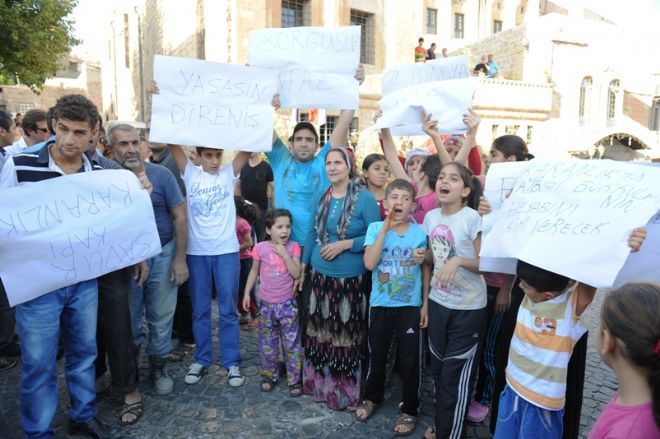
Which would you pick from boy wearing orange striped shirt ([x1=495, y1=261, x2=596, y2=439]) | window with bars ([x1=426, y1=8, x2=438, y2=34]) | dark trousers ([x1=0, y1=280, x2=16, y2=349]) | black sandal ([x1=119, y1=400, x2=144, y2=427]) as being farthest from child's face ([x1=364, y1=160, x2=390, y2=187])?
window with bars ([x1=426, y1=8, x2=438, y2=34])

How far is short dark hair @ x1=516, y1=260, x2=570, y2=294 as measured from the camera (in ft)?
7.13

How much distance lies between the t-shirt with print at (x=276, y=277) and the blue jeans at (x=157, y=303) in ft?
2.57

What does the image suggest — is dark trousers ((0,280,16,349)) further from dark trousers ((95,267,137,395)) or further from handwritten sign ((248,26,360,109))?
handwritten sign ((248,26,360,109))

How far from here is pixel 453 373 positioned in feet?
9.39

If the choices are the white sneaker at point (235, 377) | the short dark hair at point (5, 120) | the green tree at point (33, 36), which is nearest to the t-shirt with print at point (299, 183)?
the white sneaker at point (235, 377)

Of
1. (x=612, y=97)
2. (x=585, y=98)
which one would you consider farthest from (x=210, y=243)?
(x=612, y=97)

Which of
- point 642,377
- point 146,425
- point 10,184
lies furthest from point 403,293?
point 10,184

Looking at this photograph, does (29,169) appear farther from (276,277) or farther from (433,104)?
(433,104)

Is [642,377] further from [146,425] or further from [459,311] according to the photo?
[146,425]

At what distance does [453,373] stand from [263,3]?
55.2 feet

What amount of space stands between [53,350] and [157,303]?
0.95m

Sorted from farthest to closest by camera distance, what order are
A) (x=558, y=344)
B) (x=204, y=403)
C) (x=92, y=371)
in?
(x=204, y=403) → (x=92, y=371) → (x=558, y=344)

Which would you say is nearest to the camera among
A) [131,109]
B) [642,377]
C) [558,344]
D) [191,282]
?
[642,377]

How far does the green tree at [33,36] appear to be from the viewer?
36.8ft
